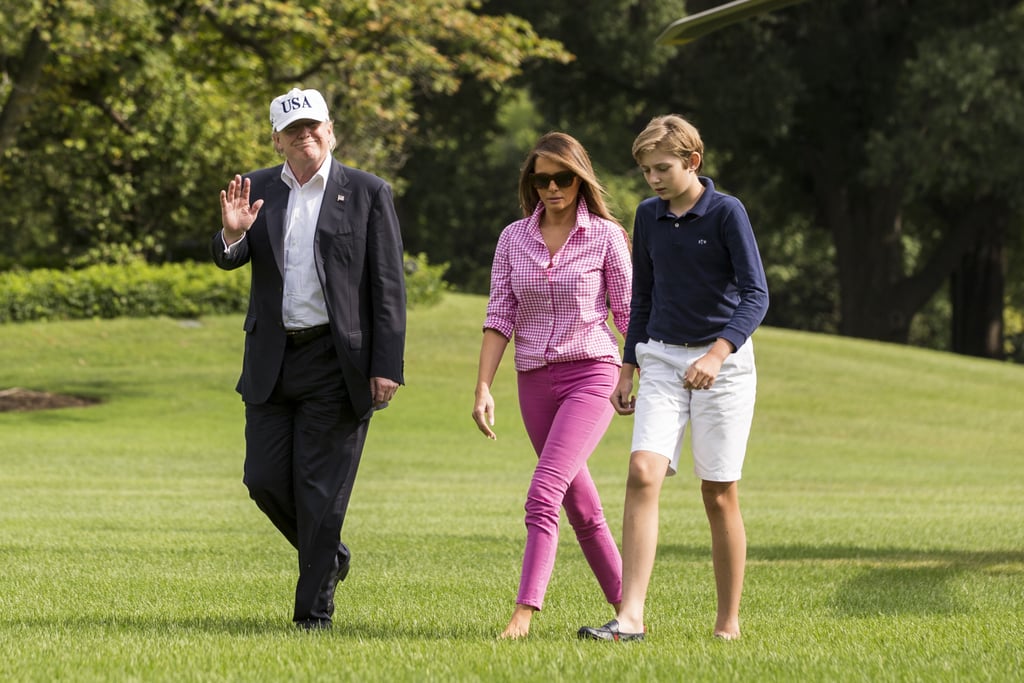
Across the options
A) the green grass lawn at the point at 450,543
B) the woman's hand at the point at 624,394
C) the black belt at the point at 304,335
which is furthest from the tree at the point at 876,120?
the black belt at the point at 304,335

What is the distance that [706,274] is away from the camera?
19.5 feet

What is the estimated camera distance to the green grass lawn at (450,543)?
5.35 metres

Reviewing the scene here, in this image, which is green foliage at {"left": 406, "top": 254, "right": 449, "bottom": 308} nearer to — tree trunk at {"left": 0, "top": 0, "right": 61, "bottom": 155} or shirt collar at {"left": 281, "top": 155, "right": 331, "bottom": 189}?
tree trunk at {"left": 0, "top": 0, "right": 61, "bottom": 155}

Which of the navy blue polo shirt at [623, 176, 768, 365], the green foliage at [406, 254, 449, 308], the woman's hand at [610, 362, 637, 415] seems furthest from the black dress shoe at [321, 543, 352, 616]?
the green foliage at [406, 254, 449, 308]

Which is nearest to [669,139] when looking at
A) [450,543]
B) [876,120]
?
[450,543]

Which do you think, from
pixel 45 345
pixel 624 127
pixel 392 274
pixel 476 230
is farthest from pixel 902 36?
pixel 392 274

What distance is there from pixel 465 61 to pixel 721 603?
17200mm

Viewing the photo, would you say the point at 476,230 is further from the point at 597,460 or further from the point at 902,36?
the point at 597,460

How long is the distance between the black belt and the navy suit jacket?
0.04 m

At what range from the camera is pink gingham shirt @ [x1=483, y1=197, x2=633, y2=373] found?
6.30 m

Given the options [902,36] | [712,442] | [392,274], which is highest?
[902,36]

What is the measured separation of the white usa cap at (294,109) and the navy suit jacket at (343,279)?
29 cm

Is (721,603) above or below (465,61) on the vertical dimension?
below

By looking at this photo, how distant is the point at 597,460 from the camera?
2119 cm
